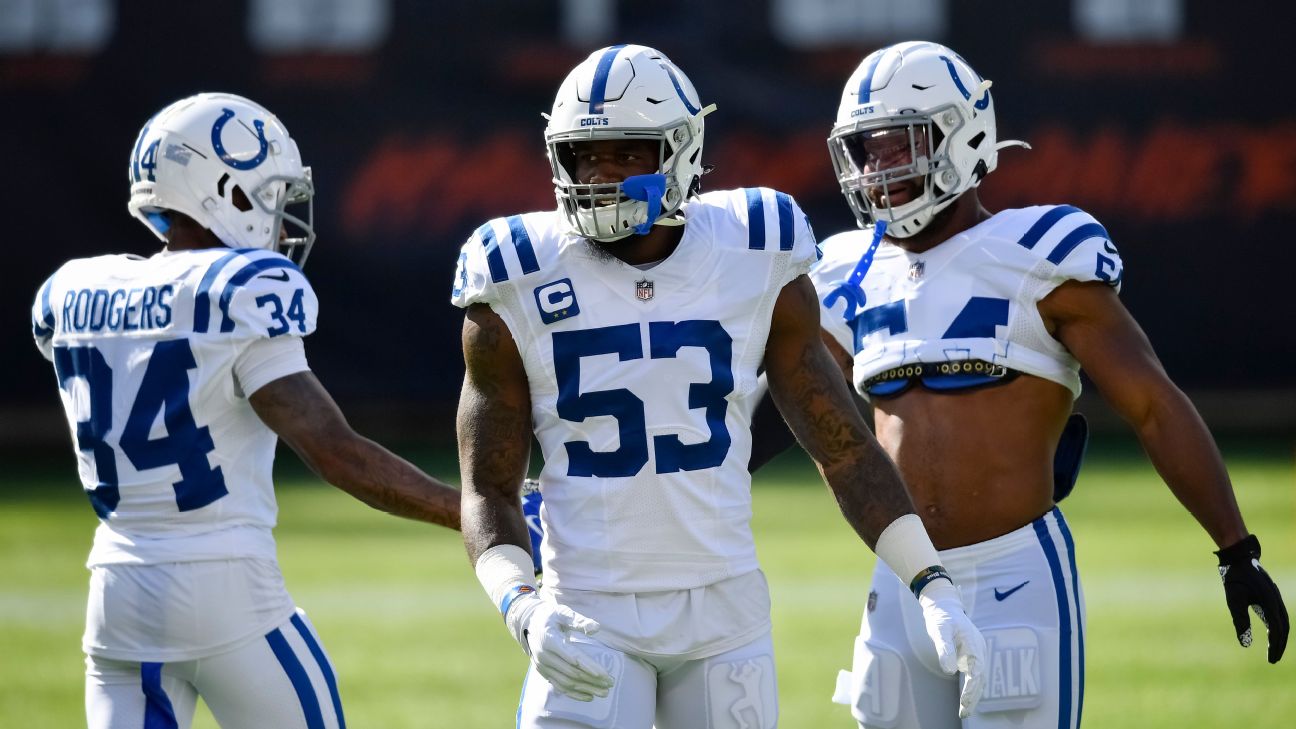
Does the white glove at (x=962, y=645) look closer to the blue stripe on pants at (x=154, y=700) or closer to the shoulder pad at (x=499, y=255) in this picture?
the shoulder pad at (x=499, y=255)

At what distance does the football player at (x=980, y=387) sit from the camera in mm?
3617

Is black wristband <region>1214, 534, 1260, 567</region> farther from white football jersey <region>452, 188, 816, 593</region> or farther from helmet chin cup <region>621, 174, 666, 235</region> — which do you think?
helmet chin cup <region>621, 174, 666, 235</region>

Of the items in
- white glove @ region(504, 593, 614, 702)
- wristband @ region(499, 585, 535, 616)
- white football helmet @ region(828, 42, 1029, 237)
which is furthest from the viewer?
white football helmet @ region(828, 42, 1029, 237)

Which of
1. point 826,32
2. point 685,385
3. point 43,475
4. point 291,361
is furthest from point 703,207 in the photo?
point 43,475

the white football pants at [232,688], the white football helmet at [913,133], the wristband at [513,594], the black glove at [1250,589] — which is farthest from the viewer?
the white football helmet at [913,133]

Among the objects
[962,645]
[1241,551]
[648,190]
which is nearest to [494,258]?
[648,190]

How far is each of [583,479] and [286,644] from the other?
75 centimetres

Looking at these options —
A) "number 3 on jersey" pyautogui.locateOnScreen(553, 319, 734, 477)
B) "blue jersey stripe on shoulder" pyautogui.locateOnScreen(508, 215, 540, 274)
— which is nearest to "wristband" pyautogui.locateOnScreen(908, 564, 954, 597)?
"number 3 on jersey" pyautogui.locateOnScreen(553, 319, 734, 477)

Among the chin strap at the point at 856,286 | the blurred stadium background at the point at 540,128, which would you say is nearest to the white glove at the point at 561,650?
the chin strap at the point at 856,286

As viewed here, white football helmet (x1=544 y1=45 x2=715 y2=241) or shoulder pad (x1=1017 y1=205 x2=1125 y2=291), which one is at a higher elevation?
white football helmet (x1=544 y1=45 x2=715 y2=241)

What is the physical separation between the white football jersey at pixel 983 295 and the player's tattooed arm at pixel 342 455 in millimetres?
1036

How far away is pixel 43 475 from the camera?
13055mm

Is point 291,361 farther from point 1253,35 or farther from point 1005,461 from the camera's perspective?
point 1253,35

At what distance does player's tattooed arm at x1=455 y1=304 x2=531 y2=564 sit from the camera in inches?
126
